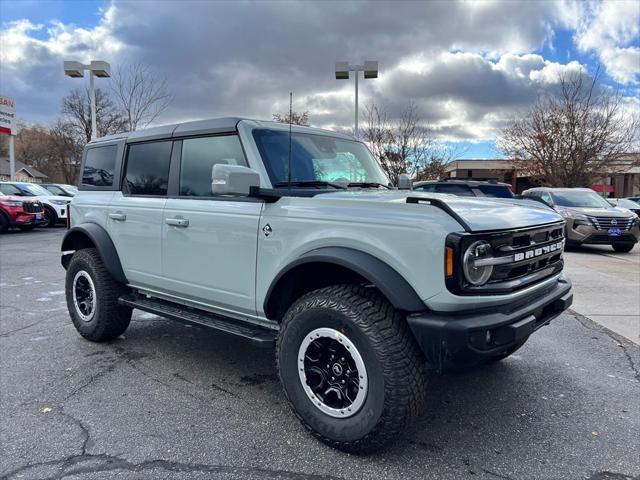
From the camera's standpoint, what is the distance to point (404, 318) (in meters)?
2.67

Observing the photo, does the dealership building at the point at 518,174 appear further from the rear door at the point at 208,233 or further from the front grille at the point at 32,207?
the rear door at the point at 208,233

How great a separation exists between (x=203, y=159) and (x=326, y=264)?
150 centimetres

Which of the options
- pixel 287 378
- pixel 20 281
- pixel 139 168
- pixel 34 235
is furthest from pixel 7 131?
pixel 287 378

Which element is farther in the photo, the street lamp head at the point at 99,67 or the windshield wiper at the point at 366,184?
the street lamp head at the point at 99,67

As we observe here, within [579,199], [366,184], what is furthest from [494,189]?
[366,184]

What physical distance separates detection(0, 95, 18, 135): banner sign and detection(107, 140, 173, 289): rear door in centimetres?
2456

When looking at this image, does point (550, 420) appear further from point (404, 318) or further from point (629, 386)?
point (404, 318)

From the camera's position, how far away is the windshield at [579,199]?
12.8 metres

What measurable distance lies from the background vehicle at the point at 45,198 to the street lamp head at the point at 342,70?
1064cm

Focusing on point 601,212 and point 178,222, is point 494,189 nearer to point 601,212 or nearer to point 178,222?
point 601,212

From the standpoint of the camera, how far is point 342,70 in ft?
50.4

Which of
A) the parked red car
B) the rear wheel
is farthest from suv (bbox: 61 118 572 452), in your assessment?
the rear wheel

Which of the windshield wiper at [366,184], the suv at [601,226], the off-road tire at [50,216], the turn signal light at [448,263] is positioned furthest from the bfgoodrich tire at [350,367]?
the off-road tire at [50,216]

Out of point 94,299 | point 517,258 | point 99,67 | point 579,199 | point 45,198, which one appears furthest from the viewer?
point 45,198
